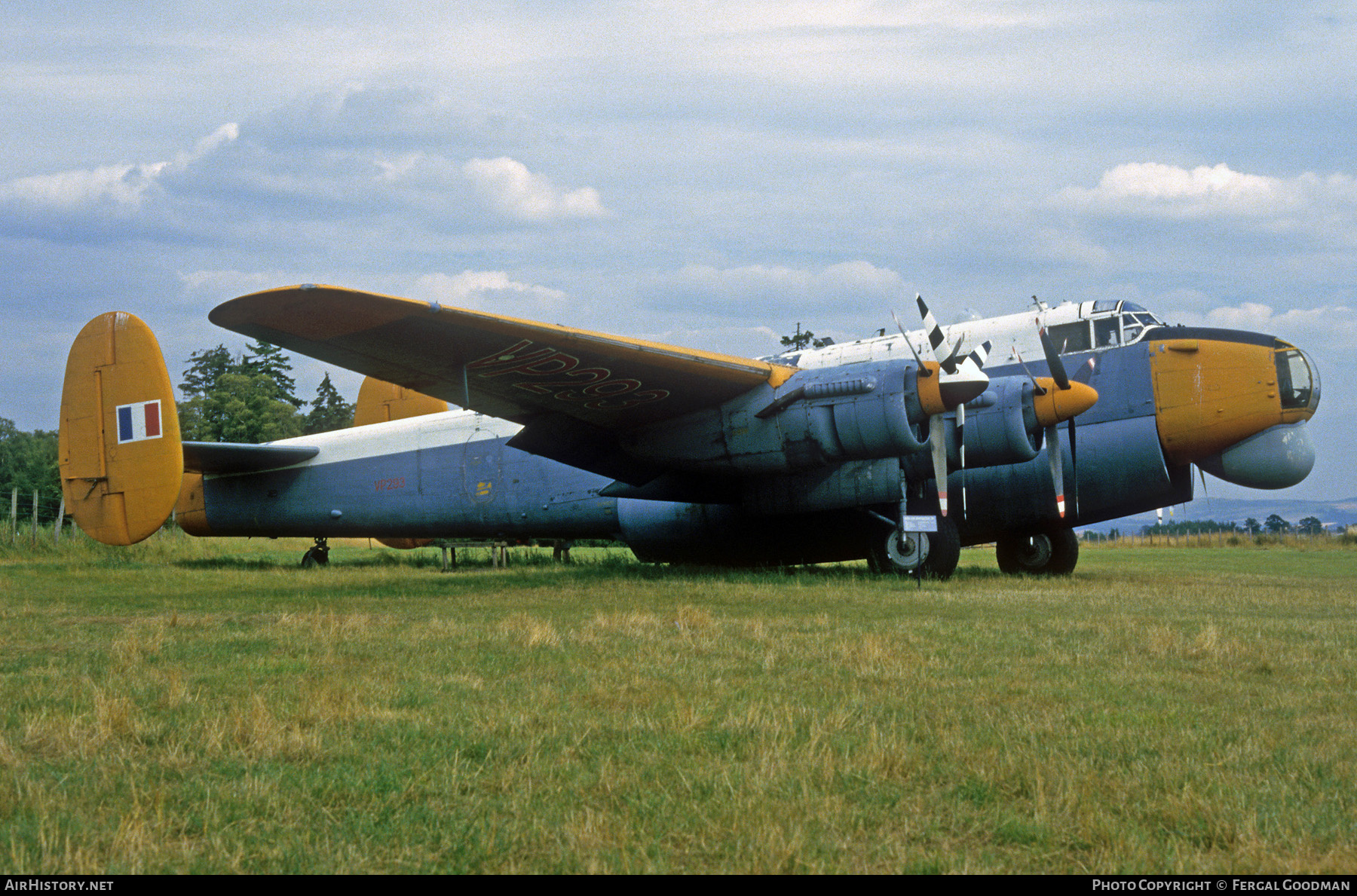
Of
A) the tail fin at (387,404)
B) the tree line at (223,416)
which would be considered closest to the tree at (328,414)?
the tree line at (223,416)

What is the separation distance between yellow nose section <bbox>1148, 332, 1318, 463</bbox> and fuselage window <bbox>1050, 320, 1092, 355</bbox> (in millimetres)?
954

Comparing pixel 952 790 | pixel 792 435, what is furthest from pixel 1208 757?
pixel 792 435

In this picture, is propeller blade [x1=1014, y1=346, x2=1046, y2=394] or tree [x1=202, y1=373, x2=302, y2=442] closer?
propeller blade [x1=1014, y1=346, x2=1046, y2=394]

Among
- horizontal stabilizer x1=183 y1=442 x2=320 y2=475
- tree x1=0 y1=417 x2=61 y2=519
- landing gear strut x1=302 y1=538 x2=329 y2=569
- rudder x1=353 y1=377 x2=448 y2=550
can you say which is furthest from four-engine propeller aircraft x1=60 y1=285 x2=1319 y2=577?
tree x1=0 y1=417 x2=61 y2=519

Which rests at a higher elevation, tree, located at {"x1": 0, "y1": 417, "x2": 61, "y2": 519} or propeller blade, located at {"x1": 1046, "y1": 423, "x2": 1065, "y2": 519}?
tree, located at {"x1": 0, "y1": 417, "x2": 61, "y2": 519}

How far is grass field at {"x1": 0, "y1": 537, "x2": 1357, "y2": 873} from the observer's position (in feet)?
10.3

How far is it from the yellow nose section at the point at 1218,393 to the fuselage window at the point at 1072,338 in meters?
0.95

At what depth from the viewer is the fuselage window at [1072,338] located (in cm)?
1444

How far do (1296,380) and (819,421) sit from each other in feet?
22.1

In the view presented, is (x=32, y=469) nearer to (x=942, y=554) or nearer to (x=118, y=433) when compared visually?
(x=118, y=433)

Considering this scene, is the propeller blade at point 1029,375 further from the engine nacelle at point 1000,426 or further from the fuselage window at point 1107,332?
the fuselage window at point 1107,332

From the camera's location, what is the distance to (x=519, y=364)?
12695 millimetres

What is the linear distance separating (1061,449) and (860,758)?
1192cm

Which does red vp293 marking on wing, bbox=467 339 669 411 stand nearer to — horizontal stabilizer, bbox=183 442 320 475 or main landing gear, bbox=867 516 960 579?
main landing gear, bbox=867 516 960 579
